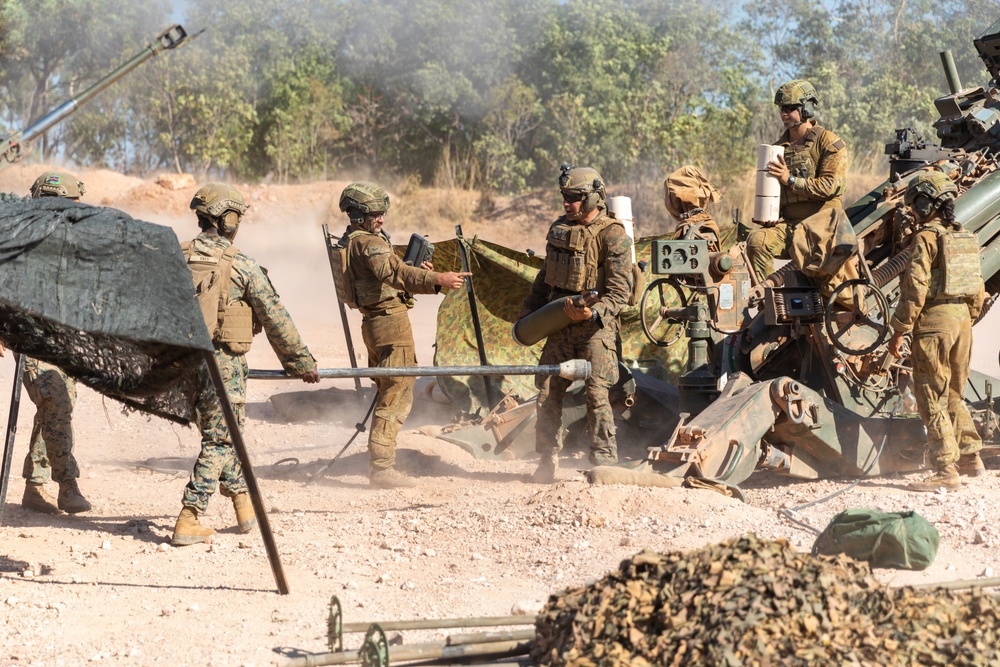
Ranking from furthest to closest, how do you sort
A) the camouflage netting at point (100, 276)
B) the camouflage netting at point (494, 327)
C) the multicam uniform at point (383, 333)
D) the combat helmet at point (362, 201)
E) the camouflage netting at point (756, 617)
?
the camouflage netting at point (494, 327) < the multicam uniform at point (383, 333) < the combat helmet at point (362, 201) < the camouflage netting at point (100, 276) < the camouflage netting at point (756, 617)

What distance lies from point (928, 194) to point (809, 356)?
1.33 m

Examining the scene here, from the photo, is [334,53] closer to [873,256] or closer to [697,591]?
[873,256]

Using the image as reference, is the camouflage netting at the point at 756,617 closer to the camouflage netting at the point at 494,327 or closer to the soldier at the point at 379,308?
the soldier at the point at 379,308

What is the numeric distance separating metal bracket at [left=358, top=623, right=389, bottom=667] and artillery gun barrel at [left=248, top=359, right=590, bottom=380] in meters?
1.59

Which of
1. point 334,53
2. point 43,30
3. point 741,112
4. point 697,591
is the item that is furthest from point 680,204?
point 43,30

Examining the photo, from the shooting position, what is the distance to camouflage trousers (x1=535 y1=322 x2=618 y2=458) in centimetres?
791

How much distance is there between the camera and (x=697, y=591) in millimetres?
4148

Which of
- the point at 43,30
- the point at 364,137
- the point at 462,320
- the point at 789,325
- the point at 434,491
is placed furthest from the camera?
the point at 43,30

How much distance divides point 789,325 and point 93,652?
5.25 metres

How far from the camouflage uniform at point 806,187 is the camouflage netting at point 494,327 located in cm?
155

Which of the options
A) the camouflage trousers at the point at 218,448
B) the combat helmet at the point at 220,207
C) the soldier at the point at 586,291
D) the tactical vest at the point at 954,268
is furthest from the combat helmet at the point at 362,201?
the tactical vest at the point at 954,268

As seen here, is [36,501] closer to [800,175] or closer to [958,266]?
Result: [800,175]

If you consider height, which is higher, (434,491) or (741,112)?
(741,112)

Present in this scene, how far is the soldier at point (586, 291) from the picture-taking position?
7.78 metres
